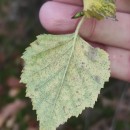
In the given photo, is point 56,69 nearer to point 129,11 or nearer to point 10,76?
point 129,11

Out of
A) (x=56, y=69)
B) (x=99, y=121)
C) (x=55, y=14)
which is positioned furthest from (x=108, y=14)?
(x=99, y=121)

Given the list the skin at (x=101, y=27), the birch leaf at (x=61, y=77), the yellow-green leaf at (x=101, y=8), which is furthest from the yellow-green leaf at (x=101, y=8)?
the skin at (x=101, y=27)

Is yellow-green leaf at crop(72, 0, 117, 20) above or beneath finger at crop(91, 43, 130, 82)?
above

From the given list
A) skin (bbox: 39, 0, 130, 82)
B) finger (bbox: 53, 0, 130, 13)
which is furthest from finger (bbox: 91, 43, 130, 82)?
finger (bbox: 53, 0, 130, 13)

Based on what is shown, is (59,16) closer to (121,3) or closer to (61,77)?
(121,3)

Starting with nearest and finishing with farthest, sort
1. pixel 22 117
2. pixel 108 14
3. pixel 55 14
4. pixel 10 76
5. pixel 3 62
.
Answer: pixel 108 14 < pixel 55 14 < pixel 22 117 < pixel 10 76 < pixel 3 62

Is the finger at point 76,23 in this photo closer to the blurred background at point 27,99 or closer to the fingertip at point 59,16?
the fingertip at point 59,16

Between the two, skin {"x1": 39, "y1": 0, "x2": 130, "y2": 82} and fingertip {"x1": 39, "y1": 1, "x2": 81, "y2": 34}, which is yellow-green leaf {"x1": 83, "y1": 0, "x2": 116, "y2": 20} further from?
fingertip {"x1": 39, "y1": 1, "x2": 81, "y2": 34}
